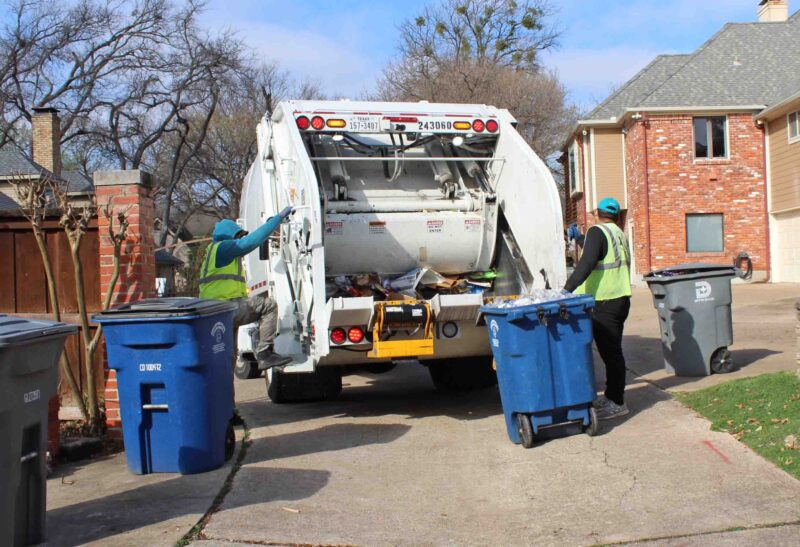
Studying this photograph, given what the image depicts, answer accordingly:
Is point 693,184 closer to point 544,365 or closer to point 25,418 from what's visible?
point 544,365

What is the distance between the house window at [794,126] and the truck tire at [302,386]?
15.4 metres

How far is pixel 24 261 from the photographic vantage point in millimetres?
6527

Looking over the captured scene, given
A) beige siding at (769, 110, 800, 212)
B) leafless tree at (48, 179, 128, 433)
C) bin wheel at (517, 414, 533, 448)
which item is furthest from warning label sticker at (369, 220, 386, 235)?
beige siding at (769, 110, 800, 212)

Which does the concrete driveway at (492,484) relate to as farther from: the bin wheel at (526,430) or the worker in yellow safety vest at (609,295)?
the worker in yellow safety vest at (609,295)

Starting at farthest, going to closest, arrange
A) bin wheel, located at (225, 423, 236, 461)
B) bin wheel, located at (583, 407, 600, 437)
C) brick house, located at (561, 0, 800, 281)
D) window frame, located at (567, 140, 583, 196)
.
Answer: window frame, located at (567, 140, 583, 196) → brick house, located at (561, 0, 800, 281) → bin wheel, located at (583, 407, 600, 437) → bin wheel, located at (225, 423, 236, 461)

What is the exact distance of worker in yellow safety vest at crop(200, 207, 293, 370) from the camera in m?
6.43

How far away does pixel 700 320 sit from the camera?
738 centimetres

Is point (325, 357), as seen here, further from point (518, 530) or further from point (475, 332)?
point (518, 530)

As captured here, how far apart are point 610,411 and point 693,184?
1619cm

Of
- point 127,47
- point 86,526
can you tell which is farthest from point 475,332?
point 127,47

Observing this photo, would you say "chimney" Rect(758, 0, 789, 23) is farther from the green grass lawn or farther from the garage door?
the green grass lawn

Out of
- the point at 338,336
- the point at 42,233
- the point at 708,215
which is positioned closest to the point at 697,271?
the point at 338,336

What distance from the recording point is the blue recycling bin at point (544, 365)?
5410 millimetres

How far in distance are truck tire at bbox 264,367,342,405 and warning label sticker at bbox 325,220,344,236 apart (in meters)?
1.34
